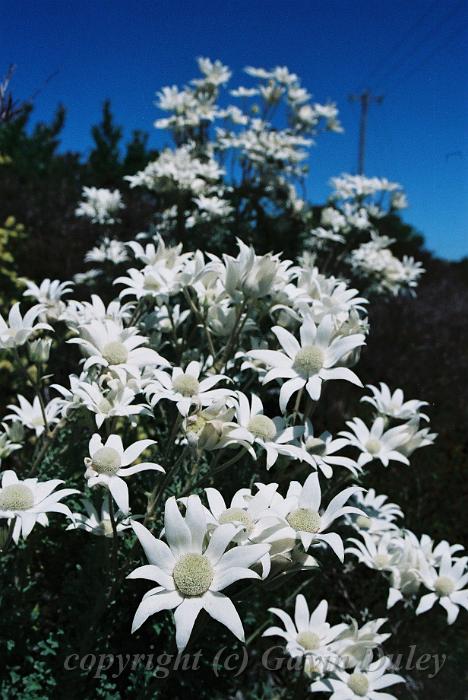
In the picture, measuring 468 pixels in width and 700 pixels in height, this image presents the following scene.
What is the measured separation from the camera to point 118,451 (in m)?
1.37

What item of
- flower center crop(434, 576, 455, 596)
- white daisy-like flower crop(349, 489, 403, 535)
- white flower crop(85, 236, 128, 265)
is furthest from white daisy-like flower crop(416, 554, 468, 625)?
white flower crop(85, 236, 128, 265)

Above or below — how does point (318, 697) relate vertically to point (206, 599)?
below

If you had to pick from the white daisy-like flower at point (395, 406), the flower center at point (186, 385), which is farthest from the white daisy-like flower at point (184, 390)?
the white daisy-like flower at point (395, 406)

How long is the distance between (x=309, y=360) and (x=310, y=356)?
12 mm

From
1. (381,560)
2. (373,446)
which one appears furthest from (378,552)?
(373,446)

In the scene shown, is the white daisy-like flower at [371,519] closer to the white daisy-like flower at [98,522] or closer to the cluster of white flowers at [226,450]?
the cluster of white flowers at [226,450]

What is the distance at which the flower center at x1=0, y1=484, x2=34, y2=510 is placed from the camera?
133 cm

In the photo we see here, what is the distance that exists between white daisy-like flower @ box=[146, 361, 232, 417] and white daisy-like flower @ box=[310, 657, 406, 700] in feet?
2.57

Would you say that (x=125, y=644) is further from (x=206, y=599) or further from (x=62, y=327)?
(x=62, y=327)

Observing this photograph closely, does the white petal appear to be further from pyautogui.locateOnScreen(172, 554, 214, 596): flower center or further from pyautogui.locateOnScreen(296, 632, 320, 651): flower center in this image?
pyautogui.locateOnScreen(296, 632, 320, 651): flower center

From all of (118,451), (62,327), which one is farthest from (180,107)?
(118,451)

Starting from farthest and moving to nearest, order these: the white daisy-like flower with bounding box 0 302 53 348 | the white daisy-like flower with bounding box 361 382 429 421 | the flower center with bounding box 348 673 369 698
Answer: the white daisy-like flower with bounding box 361 382 429 421, the white daisy-like flower with bounding box 0 302 53 348, the flower center with bounding box 348 673 369 698

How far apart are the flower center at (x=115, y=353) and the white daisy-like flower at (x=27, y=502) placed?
1.17 feet

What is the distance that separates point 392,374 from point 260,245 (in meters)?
1.50
